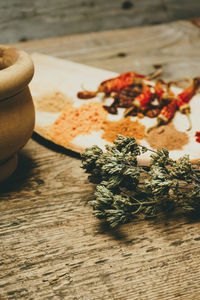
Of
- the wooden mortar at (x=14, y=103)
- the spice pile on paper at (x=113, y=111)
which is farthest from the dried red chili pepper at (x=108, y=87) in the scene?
the wooden mortar at (x=14, y=103)

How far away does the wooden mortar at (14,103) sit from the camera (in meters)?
0.79

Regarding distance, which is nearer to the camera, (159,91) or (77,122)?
(77,122)

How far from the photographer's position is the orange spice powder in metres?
Answer: 1.13

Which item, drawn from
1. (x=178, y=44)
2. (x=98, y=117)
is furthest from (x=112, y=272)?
(x=178, y=44)

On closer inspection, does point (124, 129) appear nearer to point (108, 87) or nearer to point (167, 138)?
point (167, 138)

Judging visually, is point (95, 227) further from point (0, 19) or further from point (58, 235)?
point (0, 19)

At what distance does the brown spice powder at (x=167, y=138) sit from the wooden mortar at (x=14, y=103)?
0.38 m

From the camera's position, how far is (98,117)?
3.94ft

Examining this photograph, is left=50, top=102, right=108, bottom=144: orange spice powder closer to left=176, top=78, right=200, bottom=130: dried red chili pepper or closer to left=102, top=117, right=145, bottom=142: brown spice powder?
left=102, top=117, right=145, bottom=142: brown spice powder

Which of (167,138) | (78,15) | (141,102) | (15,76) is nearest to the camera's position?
(15,76)

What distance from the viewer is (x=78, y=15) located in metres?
2.29

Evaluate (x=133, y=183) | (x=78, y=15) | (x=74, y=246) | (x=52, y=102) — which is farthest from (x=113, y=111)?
(x=78, y=15)

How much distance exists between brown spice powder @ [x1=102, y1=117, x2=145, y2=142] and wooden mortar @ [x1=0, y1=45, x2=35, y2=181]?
0.95 ft

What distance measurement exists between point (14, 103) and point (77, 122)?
36 cm
